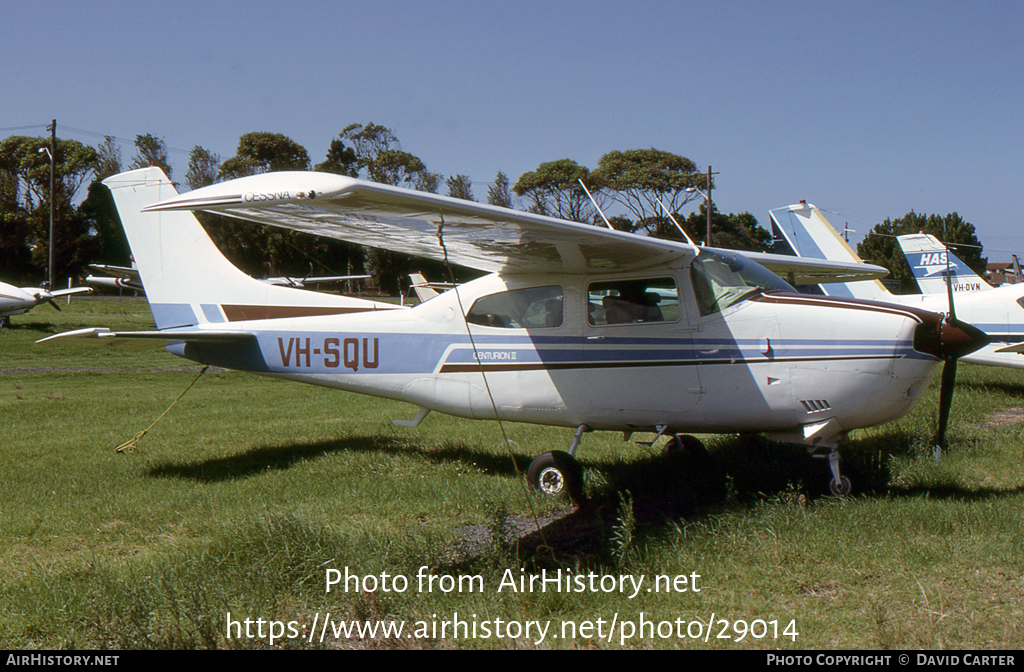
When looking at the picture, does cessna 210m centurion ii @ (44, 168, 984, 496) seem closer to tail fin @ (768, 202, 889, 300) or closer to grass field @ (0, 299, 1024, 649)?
grass field @ (0, 299, 1024, 649)

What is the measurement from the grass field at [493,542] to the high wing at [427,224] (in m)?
1.98

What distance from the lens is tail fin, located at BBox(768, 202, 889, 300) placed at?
50.7 ft

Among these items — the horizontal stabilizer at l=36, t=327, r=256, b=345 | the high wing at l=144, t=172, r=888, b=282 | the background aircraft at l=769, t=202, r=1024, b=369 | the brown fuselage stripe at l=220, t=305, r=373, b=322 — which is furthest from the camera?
the background aircraft at l=769, t=202, r=1024, b=369

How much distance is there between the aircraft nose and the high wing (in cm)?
186

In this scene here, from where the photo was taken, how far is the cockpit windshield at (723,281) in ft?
20.0

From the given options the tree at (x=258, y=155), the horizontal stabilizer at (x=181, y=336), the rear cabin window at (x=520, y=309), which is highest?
the tree at (x=258, y=155)

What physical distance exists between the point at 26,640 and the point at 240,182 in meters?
2.68

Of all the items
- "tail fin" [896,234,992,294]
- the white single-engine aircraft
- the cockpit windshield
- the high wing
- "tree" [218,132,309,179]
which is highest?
"tree" [218,132,309,179]

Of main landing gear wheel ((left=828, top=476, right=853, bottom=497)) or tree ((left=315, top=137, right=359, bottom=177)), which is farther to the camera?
tree ((left=315, top=137, right=359, bottom=177))

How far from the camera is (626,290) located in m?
6.41

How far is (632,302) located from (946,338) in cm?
240

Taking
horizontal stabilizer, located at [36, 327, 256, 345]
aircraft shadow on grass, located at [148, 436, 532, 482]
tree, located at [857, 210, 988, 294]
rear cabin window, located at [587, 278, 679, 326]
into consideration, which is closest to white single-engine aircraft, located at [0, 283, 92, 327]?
horizontal stabilizer, located at [36, 327, 256, 345]

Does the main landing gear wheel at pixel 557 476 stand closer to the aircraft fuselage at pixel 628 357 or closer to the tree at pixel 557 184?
the aircraft fuselage at pixel 628 357

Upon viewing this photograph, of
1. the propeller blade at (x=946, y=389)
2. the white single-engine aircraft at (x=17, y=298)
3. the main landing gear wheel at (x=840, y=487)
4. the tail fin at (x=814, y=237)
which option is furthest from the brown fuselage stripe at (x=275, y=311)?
the white single-engine aircraft at (x=17, y=298)
